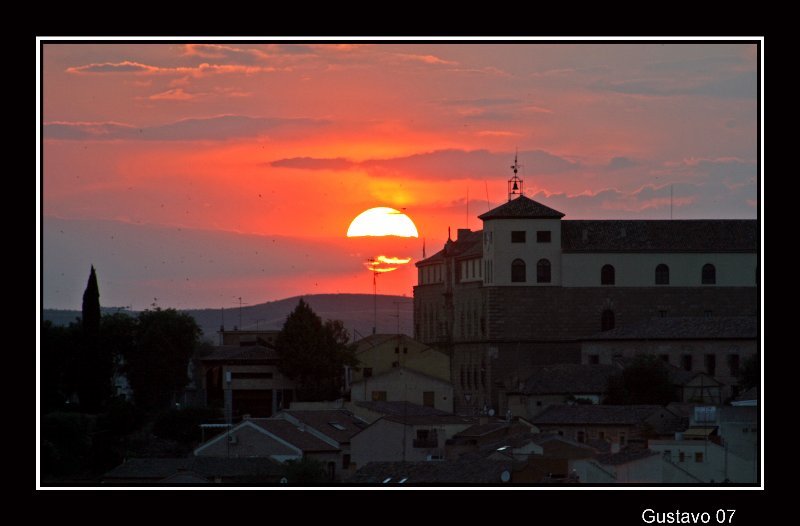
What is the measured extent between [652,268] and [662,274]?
42 cm

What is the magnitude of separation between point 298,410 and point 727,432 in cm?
1257

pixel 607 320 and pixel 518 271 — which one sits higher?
pixel 518 271

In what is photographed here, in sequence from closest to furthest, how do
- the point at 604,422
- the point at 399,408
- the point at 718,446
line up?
the point at 718,446 < the point at 604,422 < the point at 399,408

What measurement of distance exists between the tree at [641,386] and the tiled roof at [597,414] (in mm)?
2609

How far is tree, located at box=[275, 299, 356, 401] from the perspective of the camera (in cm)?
5775

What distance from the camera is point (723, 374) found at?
184ft

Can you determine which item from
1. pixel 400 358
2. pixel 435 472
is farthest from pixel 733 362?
pixel 435 472

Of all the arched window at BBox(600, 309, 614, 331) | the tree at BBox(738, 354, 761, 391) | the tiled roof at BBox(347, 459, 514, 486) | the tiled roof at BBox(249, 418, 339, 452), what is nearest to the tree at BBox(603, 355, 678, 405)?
the tree at BBox(738, 354, 761, 391)

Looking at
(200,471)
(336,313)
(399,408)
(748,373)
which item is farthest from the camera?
(336,313)

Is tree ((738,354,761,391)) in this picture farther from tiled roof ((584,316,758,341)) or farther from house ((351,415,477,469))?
house ((351,415,477,469))

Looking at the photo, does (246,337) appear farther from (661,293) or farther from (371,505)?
(371,505)

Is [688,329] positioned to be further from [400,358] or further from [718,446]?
[718,446]

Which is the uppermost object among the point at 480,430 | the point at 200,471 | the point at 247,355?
the point at 247,355

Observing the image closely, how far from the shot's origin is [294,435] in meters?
45.3
